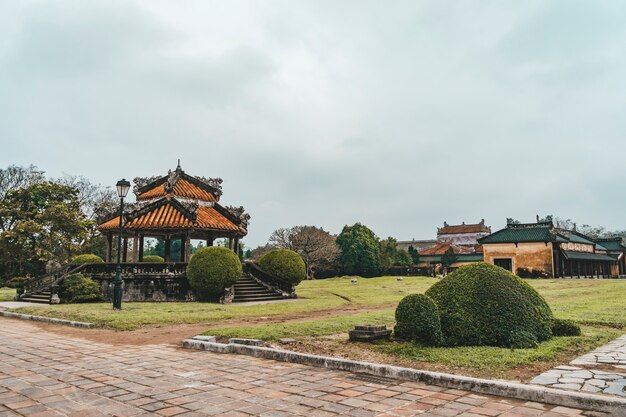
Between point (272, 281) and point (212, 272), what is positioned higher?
point (212, 272)

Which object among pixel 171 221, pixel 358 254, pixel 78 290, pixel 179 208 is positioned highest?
pixel 179 208

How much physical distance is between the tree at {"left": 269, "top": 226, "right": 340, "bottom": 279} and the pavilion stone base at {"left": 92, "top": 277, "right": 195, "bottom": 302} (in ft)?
108

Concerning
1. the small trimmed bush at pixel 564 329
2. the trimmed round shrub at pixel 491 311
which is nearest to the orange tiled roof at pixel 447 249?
the small trimmed bush at pixel 564 329

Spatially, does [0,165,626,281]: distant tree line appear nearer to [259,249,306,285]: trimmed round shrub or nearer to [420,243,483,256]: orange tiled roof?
[259,249,306,285]: trimmed round shrub

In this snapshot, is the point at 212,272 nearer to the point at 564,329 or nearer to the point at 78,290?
the point at 78,290

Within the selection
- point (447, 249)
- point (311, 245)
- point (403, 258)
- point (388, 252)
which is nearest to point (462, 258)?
point (447, 249)

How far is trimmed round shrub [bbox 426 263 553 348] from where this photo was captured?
824 cm

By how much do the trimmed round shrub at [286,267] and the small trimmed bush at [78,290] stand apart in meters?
8.74

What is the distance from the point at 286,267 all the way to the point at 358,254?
1360 inches

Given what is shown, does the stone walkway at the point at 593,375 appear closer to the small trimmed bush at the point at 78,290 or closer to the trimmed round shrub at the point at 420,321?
the trimmed round shrub at the point at 420,321

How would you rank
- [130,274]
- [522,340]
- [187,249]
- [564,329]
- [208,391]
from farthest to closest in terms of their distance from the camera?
[187,249] → [130,274] → [564,329] → [522,340] → [208,391]

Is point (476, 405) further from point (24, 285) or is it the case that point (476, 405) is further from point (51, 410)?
point (24, 285)

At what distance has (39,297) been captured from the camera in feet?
69.1

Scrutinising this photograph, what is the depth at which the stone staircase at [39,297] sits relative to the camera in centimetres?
2054
